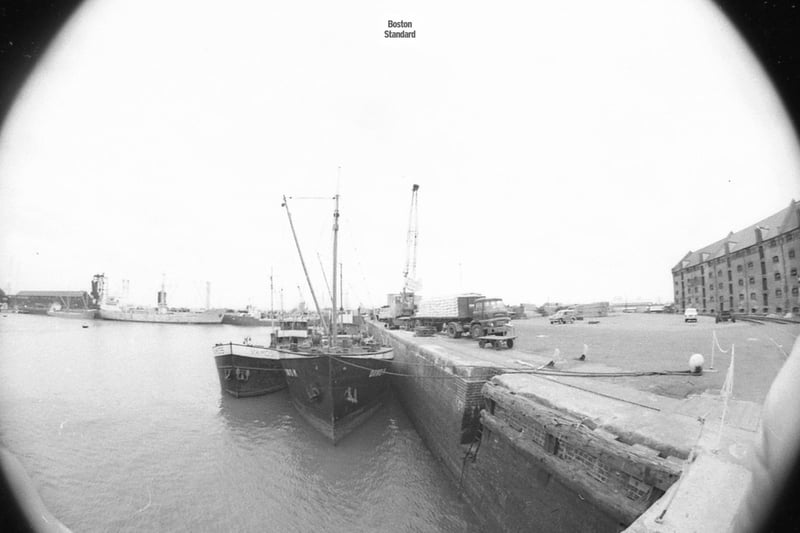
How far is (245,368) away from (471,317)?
13.9 m

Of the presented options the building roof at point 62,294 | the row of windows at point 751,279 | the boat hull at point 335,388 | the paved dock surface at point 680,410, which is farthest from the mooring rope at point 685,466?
the building roof at point 62,294

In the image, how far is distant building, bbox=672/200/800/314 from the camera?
7.04 metres

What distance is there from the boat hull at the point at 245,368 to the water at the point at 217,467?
788 millimetres

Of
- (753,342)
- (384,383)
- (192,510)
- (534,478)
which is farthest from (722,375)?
(192,510)

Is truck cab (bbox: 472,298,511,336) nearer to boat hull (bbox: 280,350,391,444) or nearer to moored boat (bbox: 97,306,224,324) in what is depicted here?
boat hull (bbox: 280,350,391,444)

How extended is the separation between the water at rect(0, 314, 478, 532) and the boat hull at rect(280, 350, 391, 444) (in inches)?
21.6

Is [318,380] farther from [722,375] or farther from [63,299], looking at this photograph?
[63,299]

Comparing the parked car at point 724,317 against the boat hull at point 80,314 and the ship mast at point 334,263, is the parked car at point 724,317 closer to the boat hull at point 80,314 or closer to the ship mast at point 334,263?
the ship mast at point 334,263

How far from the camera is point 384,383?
15203mm

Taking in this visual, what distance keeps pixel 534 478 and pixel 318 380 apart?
28.5ft

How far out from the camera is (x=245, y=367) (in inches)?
708

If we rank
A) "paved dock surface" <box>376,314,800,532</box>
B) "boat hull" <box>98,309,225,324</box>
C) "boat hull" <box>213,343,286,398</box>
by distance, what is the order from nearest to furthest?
"paved dock surface" <box>376,314,800,532</box> → "boat hull" <box>213,343,286,398</box> → "boat hull" <box>98,309,225,324</box>

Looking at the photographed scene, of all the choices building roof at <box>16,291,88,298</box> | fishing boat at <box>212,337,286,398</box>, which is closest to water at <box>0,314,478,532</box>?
fishing boat at <box>212,337,286,398</box>

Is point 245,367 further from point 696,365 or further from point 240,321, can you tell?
point 240,321
